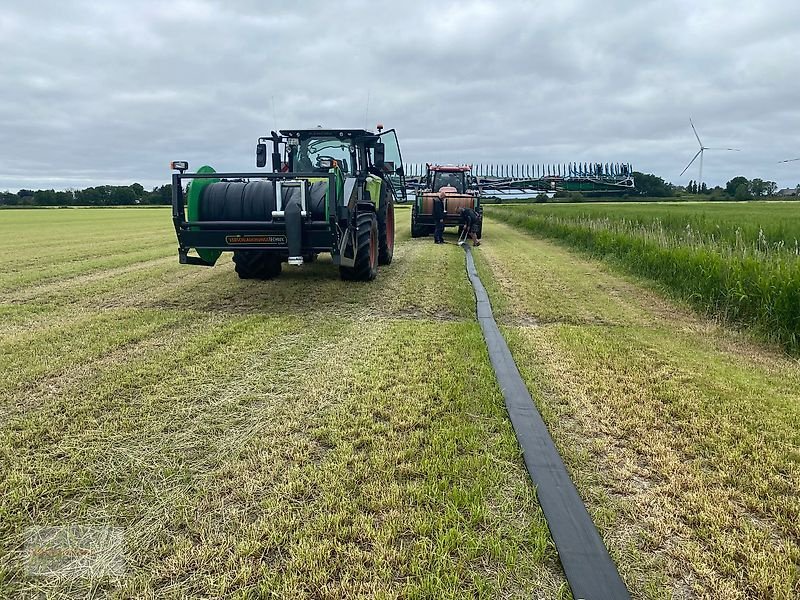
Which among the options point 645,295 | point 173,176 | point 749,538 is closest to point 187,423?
point 749,538

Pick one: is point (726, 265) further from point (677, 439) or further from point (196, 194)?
point (196, 194)

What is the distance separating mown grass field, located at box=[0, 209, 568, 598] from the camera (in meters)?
1.98

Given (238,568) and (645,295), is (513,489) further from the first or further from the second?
(645,295)

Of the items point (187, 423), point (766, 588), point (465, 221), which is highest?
point (465, 221)

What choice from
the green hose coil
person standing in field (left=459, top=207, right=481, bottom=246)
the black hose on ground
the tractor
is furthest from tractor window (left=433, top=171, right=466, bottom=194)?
the black hose on ground

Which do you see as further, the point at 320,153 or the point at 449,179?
the point at 449,179

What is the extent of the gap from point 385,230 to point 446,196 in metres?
6.70

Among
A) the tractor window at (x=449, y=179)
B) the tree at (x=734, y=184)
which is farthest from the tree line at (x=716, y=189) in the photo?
the tractor window at (x=449, y=179)

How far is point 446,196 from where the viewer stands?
15.9m

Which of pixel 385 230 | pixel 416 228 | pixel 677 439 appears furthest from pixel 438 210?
pixel 677 439

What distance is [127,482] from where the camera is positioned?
8.35 ft

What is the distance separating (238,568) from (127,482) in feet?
2.94

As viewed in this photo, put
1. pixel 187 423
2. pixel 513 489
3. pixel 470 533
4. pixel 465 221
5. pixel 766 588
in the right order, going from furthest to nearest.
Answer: pixel 465 221, pixel 187 423, pixel 513 489, pixel 470 533, pixel 766 588

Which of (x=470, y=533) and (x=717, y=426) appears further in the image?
(x=717, y=426)
